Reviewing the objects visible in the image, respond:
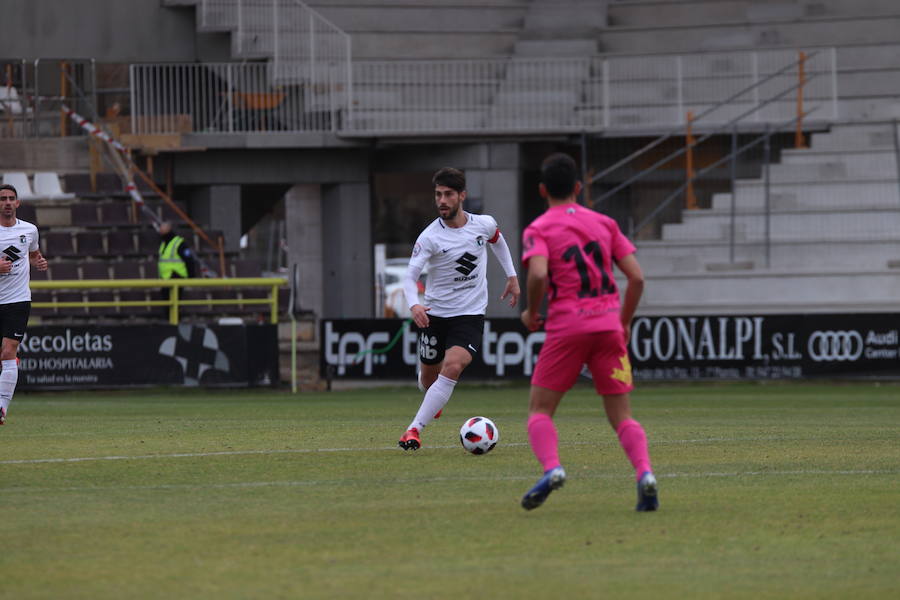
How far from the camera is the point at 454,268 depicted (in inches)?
442

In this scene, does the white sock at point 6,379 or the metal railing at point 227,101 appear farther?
the metal railing at point 227,101

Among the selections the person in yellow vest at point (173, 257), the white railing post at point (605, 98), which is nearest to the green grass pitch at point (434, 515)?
the person in yellow vest at point (173, 257)

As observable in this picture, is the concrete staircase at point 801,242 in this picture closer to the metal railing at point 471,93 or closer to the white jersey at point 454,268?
the metal railing at point 471,93

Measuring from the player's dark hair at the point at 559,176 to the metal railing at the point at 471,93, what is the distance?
21.6 m

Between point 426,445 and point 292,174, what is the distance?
1920 cm

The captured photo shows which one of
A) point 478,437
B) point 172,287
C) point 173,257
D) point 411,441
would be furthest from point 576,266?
point 173,257

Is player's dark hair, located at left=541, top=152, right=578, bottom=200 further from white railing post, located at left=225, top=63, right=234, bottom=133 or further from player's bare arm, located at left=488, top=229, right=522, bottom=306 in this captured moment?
white railing post, located at left=225, top=63, right=234, bottom=133

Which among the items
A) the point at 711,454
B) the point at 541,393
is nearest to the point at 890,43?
the point at 711,454

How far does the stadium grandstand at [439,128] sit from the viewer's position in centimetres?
2794

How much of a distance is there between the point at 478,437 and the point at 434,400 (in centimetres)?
60

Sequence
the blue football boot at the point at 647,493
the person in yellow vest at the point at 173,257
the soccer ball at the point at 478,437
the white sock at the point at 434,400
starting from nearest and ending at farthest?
the blue football boot at the point at 647,493
the soccer ball at the point at 478,437
the white sock at the point at 434,400
the person in yellow vest at the point at 173,257

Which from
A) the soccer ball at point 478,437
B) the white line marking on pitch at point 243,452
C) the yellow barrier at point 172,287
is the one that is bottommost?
the white line marking on pitch at point 243,452

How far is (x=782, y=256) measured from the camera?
89.3ft

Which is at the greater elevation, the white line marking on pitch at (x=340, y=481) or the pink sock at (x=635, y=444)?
the pink sock at (x=635, y=444)
